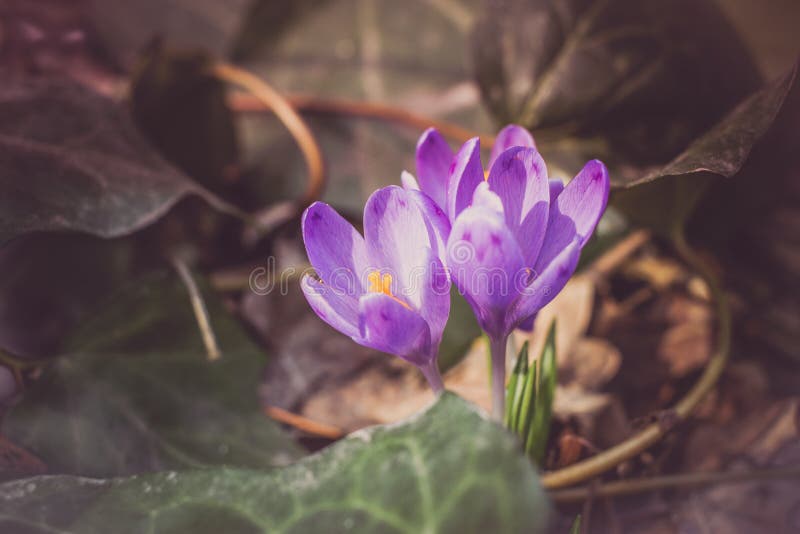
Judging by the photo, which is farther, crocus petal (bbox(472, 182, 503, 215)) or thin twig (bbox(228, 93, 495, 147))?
thin twig (bbox(228, 93, 495, 147))

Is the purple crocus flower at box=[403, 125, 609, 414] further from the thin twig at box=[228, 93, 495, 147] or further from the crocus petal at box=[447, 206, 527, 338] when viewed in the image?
the thin twig at box=[228, 93, 495, 147]

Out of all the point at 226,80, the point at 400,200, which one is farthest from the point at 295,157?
the point at 400,200

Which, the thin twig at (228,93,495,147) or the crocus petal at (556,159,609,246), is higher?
the thin twig at (228,93,495,147)

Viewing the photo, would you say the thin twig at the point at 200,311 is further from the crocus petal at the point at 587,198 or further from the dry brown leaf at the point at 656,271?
the dry brown leaf at the point at 656,271

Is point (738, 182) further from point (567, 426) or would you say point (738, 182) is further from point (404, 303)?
point (404, 303)

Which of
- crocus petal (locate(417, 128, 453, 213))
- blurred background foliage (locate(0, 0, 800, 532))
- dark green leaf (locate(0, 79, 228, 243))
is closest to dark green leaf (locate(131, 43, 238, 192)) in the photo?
blurred background foliage (locate(0, 0, 800, 532))
